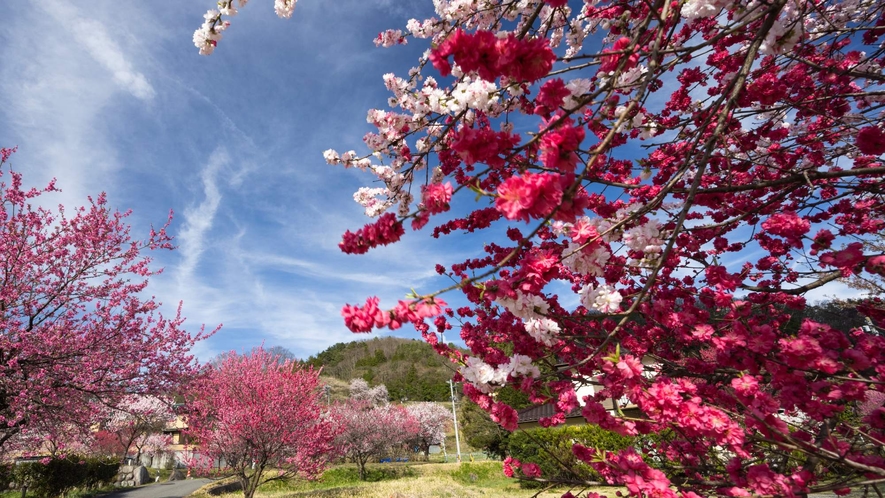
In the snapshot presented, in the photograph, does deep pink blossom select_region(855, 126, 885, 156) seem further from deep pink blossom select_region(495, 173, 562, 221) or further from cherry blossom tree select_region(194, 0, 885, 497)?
deep pink blossom select_region(495, 173, 562, 221)

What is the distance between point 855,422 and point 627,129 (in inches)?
111

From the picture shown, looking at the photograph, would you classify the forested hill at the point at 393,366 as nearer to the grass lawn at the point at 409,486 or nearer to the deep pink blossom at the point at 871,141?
the grass lawn at the point at 409,486

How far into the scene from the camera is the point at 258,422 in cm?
1153

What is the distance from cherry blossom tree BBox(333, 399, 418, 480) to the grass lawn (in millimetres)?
1097

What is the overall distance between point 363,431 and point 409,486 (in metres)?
8.93

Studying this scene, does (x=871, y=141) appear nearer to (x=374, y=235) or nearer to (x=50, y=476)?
(x=374, y=235)

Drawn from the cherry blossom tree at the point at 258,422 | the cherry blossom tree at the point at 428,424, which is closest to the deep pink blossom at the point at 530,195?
the cherry blossom tree at the point at 258,422

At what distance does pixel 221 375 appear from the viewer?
14.0 meters

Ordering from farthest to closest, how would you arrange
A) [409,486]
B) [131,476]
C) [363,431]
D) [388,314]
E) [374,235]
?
[131,476] → [363,431] → [409,486] → [374,235] → [388,314]

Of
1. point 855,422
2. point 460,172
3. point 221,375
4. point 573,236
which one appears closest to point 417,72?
point 460,172

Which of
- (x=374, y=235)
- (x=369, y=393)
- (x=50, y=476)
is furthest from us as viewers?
(x=369, y=393)

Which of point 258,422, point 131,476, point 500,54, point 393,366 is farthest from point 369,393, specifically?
point 500,54

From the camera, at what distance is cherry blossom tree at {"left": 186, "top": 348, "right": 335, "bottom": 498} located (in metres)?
11.5

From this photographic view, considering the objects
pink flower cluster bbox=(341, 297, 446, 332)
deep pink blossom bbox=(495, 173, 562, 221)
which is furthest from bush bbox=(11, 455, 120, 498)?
deep pink blossom bbox=(495, 173, 562, 221)
